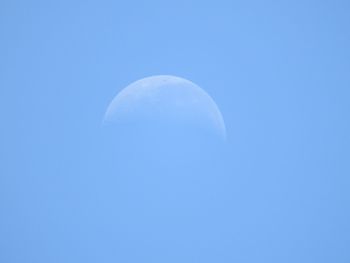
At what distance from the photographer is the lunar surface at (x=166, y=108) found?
563 cm

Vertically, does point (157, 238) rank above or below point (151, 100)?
below

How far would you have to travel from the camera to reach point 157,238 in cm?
566

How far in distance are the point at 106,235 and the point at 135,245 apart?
0.29 meters

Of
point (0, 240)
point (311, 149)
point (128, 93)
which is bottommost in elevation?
point (0, 240)

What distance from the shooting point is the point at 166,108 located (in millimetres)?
5633

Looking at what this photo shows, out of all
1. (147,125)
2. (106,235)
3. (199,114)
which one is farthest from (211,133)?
(106,235)

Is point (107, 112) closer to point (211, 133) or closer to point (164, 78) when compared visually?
point (164, 78)

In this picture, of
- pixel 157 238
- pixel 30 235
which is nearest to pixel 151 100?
pixel 157 238

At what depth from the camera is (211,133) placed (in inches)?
222

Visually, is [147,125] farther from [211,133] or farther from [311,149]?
[311,149]

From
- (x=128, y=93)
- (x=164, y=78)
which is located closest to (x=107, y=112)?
(x=128, y=93)

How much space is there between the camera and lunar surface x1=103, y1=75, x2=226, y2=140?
18.5 ft

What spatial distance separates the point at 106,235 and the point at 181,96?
58.1 inches

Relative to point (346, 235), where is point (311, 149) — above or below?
above
